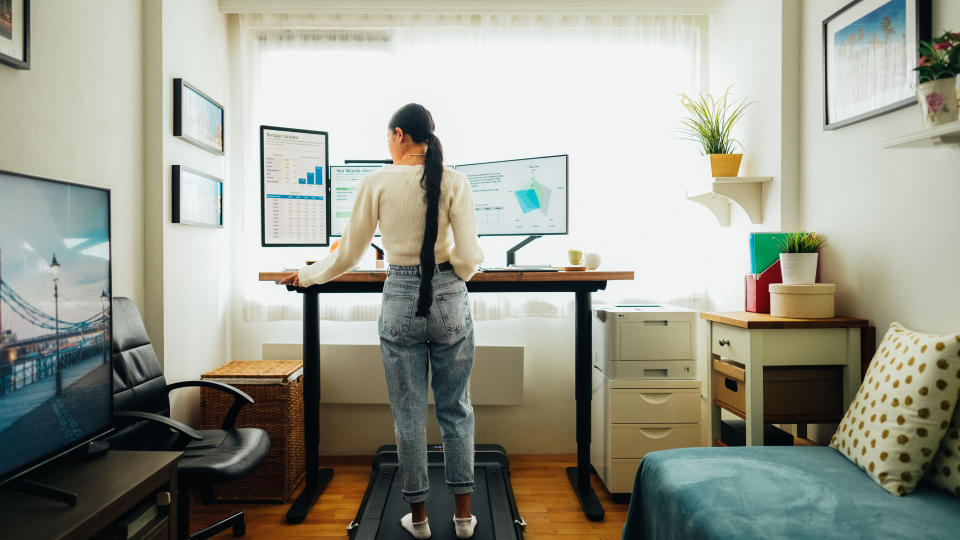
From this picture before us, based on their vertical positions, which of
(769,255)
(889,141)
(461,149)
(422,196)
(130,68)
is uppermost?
(130,68)

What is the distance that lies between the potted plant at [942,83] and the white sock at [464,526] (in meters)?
1.91

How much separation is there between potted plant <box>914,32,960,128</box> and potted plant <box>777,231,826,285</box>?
0.68m

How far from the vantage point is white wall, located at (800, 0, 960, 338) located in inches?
62.9

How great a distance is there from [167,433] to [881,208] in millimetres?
2717

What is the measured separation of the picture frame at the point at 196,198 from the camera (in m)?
2.32

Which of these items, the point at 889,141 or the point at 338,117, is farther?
the point at 338,117

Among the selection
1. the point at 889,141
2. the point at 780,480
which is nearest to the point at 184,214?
the point at 780,480

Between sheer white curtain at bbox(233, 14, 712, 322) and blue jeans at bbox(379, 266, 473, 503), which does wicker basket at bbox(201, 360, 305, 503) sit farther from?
blue jeans at bbox(379, 266, 473, 503)

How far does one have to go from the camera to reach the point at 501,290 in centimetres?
224

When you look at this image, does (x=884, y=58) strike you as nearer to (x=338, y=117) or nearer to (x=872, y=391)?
(x=872, y=391)

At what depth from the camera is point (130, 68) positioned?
85.2 inches

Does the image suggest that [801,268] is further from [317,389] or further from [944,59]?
[317,389]

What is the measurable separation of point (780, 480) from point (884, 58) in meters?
1.51

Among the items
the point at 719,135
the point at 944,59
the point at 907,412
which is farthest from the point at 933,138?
the point at 719,135
